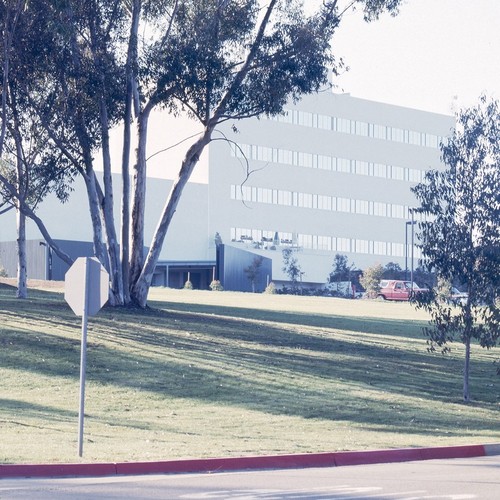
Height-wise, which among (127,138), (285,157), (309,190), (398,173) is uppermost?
(285,157)

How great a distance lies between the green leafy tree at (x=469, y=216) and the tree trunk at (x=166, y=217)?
40.7ft

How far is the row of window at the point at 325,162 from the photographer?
9426cm

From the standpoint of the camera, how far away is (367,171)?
10119 cm

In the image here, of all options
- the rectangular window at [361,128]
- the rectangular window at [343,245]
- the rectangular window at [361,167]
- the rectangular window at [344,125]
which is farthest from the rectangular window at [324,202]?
the rectangular window at [361,128]

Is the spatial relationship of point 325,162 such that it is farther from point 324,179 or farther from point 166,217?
point 166,217

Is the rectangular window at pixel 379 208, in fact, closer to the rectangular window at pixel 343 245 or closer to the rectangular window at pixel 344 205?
the rectangular window at pixel 344 205

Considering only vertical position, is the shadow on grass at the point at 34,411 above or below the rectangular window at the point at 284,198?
below

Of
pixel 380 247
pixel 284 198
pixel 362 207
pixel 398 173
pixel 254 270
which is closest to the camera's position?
pixel 254 270

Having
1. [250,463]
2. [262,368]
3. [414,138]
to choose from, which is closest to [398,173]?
[414,138]

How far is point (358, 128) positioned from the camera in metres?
101

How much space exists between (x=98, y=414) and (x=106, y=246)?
15.3 meters

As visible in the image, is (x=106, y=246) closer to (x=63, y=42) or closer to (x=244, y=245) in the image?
(x=63, y=42)

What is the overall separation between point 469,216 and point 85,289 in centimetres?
1123

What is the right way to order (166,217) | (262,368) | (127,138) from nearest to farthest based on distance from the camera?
1. (262,368)
2. (127,138)
3. (166,217)
